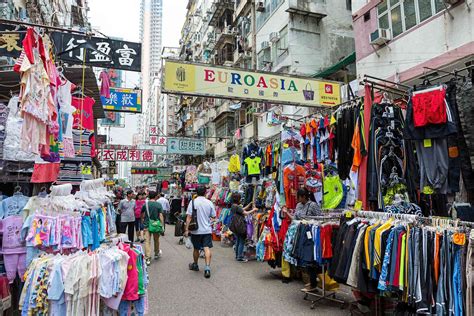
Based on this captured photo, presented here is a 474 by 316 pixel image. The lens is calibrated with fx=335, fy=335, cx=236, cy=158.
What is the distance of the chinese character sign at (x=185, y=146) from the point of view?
853 inches

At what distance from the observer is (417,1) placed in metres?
10.2

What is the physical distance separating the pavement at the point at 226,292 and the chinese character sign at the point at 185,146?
13.4 meters

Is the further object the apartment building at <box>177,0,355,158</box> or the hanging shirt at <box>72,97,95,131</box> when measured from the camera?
the apartment building at <box>177,0,355,158</box>

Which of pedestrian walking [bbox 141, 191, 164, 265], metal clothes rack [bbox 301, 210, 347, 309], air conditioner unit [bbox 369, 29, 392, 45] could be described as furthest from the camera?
air conditioner unit [bbox 369, 29, 392, 45]

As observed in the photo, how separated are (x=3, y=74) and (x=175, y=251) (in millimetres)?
6917

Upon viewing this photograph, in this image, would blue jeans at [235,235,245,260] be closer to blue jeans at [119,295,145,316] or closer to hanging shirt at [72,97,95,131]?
hanging shirt at [72,97,95,131]

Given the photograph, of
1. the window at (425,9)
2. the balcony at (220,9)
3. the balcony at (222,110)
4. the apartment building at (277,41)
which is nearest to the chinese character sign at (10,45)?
the apartment building at (277,41)

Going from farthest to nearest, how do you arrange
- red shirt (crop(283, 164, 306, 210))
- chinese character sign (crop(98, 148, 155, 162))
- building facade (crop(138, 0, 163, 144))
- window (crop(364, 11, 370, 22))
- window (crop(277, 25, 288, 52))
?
building facade (crop(138, 0, 163, 144))
chinese character sign (crop(98, 148, 155, 162))
window (crop(277, 25, 288, 52))
window (crop(364, 11, 370, 22))
red shirt (crop(283, 164, 306, 210))

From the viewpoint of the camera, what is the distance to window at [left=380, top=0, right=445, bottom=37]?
980 centimetres

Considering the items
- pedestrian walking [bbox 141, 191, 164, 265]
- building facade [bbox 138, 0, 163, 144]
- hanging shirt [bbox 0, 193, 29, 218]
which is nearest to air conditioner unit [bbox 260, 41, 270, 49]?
pedestrian walking [bbox 141, 191, 164, 265]

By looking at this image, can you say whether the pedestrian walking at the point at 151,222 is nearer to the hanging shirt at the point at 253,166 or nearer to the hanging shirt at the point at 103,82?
the hanging shirt at the point at 253,166

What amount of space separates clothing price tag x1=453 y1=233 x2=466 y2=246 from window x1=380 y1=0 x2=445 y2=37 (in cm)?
847

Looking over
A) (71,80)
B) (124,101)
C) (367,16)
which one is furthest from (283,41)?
(71,80)

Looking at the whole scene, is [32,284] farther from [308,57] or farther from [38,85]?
[308,57]
